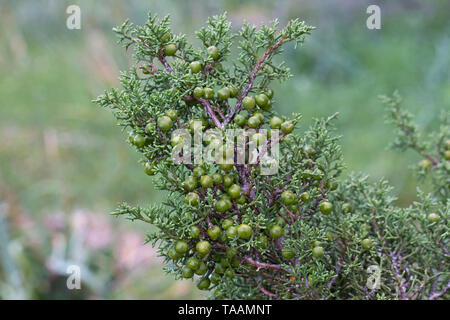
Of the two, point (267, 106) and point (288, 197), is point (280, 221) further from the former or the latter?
point (267, 106)

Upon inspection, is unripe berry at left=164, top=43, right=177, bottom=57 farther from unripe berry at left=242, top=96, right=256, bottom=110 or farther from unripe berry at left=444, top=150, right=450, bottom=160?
unripe berry at left=444, top=150, right=450, bottom=160

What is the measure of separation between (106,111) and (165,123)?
114 inches

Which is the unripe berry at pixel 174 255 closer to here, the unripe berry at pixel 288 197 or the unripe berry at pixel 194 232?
the unripe berry at pixel 194 232

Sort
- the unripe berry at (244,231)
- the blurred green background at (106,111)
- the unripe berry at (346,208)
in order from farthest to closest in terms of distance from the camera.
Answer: the blurred green background at (106,111), the unripe berry at (346,208), the unripe berry at (244,231)

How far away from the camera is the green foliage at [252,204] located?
70 cm

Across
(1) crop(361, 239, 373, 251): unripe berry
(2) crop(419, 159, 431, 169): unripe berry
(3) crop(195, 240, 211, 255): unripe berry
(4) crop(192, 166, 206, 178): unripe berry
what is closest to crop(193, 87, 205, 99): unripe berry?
(4) crop(192, 166, 206, 178): unripe berry

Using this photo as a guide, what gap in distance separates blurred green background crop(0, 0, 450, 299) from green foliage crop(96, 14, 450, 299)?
2.92 feet

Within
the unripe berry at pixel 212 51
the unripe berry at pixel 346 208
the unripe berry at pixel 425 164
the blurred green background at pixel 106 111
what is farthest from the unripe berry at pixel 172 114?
the blurred green background at pixel 106 111

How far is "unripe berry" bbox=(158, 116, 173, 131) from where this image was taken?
69cm

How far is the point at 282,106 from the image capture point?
3.09 m

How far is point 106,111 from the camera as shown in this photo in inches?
136

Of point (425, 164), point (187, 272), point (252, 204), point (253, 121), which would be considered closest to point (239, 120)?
point (253, 121)
